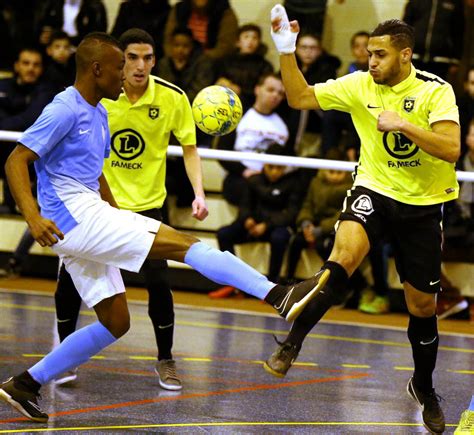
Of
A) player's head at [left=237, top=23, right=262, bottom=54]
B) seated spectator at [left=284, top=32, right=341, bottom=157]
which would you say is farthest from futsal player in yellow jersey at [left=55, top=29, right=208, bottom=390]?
player's head at [left=237, top=23, right=262, bottom=54]

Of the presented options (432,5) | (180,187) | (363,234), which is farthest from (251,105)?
(363,234)

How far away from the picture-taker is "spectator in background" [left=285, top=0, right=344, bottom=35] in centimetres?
1245

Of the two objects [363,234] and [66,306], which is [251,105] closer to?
[66,306]

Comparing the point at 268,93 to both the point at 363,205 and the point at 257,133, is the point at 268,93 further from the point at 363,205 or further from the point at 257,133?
the point at 363,205

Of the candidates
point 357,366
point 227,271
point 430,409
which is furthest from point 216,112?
point 357,366

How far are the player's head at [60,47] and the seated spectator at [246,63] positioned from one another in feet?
5.76

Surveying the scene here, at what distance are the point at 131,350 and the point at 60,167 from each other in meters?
2.78

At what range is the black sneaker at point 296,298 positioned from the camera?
5715 mm

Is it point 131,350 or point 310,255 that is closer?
point 131,350

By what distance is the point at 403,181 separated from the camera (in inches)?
253

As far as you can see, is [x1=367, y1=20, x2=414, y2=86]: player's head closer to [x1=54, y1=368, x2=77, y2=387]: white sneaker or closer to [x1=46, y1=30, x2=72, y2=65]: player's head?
[x1=54, y1=368, x2=77, y2=387]: white sneaker

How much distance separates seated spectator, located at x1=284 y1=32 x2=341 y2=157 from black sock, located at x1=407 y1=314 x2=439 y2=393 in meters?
5.36

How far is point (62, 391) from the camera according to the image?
686 centimetres

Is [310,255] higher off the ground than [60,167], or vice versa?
[60,167]
